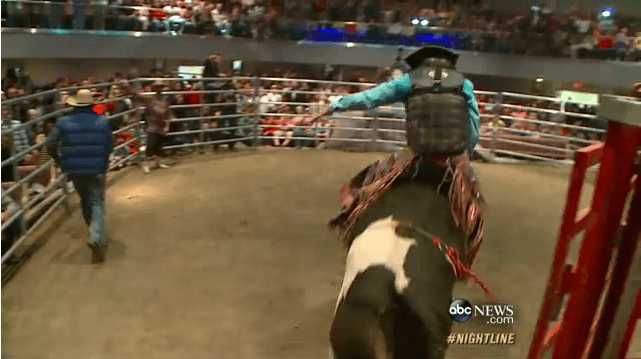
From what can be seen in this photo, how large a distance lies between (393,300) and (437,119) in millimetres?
973

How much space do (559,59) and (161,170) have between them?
10.8 m

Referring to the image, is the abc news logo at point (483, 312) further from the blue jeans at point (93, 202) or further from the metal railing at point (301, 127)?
the metal railing at point (301, 127)

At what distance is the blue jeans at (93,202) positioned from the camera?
17.3 ft

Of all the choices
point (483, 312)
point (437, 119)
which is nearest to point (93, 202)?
point (483, 312)

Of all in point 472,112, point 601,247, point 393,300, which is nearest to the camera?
point 601,247

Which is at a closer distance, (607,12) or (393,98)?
(393,98)

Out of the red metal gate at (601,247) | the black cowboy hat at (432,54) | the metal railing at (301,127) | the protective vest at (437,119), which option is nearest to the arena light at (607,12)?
the metal railing at (301,127)

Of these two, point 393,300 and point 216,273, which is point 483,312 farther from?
point 393,300

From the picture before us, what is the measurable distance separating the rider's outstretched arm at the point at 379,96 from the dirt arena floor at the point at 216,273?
1595 millimetres

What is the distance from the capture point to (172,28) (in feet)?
50.8

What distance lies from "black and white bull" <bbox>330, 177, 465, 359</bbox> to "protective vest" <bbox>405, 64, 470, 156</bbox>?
461 mm

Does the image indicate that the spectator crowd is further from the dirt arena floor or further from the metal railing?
the dirt arena floor

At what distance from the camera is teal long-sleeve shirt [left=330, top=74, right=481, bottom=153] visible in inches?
131

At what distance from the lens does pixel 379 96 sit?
3.46m
